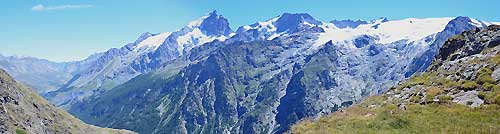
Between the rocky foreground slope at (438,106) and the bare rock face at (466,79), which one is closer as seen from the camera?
the rocky foreground slope at (438,106)

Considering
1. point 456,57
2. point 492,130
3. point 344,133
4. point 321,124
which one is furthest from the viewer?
point 456,57

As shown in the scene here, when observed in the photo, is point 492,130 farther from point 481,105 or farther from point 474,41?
point 474,41

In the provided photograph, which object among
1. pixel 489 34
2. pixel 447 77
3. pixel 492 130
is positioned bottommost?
pixel 492 130

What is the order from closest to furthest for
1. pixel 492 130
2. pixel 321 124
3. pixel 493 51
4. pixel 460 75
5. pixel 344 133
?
pixel 492 130
pixel 344 133
pixel 321 124
pixel 460 75
pixel 493 51

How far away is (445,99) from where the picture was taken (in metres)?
34.0

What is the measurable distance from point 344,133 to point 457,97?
937 cm

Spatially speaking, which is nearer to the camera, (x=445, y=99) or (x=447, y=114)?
(x=447, y=114)

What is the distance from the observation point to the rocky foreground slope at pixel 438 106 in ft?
97.2

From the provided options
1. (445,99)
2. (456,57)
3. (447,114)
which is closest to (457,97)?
(445,99)

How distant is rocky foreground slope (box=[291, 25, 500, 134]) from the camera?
29.6m

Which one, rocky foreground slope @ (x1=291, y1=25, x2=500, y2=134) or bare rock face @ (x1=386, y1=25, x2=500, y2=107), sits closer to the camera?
rocky foreground slope @ (x1=291, y1=25, x2=500, y2=134)

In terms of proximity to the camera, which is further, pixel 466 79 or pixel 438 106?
pixel 466 79

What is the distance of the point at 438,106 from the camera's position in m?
32.9

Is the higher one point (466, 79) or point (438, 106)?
point (466, 79)
